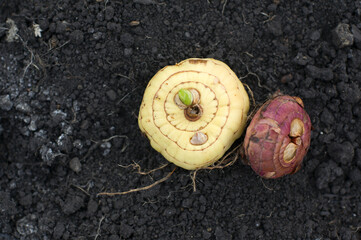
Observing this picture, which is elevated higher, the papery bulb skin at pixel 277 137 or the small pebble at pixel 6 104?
the papery bulb skin at pixel 277 137

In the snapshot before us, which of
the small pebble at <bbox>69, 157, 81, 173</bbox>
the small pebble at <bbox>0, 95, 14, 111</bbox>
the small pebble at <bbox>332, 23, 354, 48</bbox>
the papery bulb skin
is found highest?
the small pebble at <bbox>332, 23, 354, 48</bbox>

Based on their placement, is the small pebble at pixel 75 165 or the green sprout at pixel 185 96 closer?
the green sprout at pixel 185 96

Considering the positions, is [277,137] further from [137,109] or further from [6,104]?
[6,104]

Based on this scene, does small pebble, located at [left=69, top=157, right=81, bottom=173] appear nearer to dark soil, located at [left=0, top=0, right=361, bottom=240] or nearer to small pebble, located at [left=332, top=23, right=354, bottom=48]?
dark soil, located at [left=0, top=0, right=361, bottom=240]

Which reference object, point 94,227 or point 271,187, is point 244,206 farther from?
point 94,227

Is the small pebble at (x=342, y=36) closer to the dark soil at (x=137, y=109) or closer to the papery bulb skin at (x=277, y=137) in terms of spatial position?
the dark soil at (x=137, y=109)

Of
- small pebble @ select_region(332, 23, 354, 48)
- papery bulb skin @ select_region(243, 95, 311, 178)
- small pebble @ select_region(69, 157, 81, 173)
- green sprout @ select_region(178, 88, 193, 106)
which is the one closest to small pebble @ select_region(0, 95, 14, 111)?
small pebble @ select_region(69, 157, 81, 173)

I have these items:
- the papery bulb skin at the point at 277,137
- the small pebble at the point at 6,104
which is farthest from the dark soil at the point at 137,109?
the papery bulb skin at the point at 277,137

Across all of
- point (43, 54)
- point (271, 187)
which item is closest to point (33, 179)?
point (43, 54)
